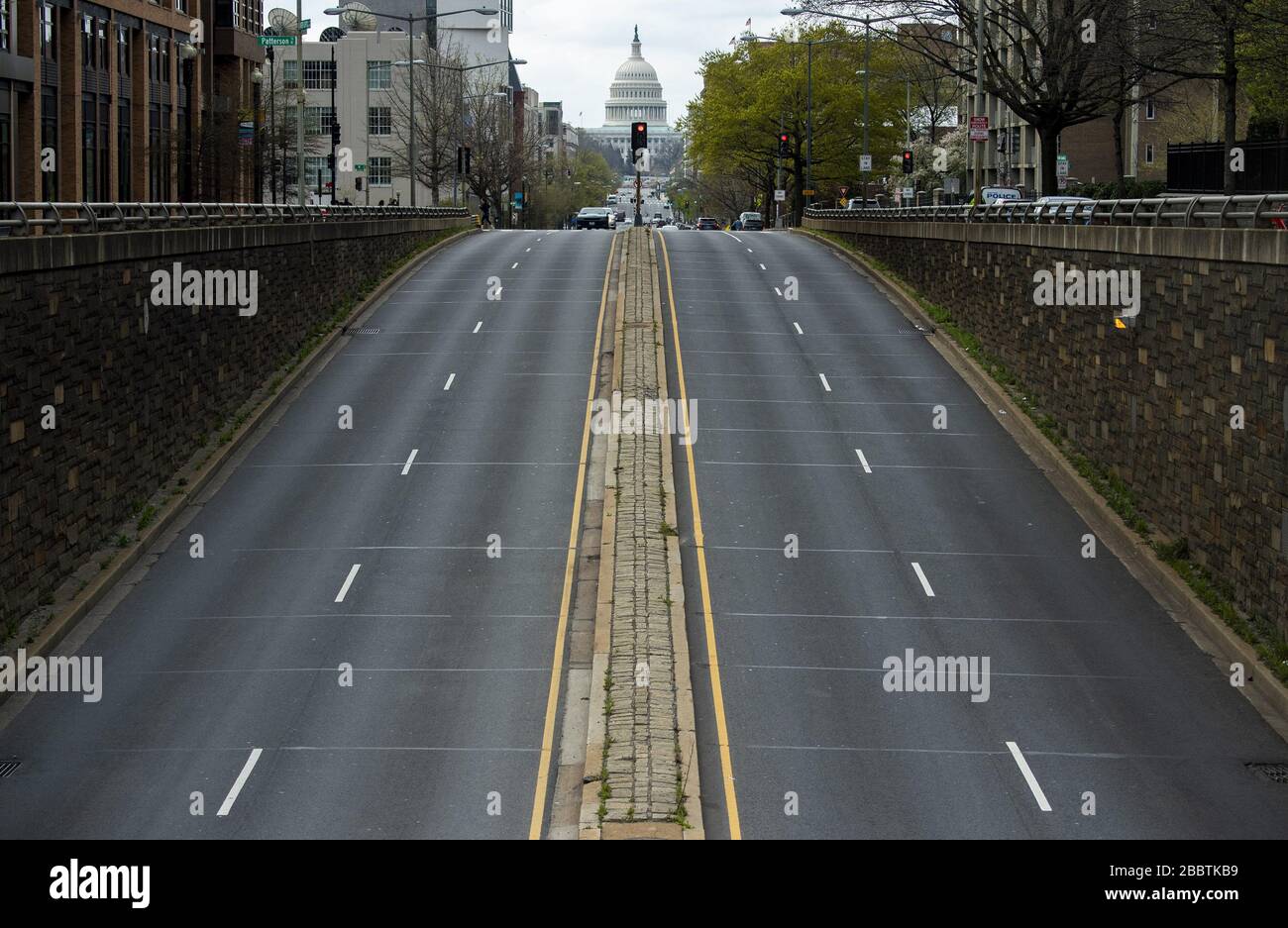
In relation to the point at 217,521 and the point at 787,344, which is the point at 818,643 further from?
the point at 787,344

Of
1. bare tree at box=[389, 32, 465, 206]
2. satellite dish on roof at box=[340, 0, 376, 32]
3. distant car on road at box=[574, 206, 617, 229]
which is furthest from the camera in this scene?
satellite dish on roof at box=[340, 0, 376, 32]

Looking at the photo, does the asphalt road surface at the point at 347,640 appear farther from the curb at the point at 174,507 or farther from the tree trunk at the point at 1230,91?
the tree trunk at the point at 1230,91

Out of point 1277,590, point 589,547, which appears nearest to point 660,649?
point 589,547

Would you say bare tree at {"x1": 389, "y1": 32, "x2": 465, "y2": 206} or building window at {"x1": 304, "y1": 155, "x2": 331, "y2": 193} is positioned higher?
bare tree at {"x1": 389, "y1": 32, "x2": 465, "y2": 206}

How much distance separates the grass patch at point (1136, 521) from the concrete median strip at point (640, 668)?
790cm

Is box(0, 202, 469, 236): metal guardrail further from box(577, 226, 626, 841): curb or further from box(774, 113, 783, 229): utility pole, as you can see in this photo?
box(774, 113, 783, 229): utility pole

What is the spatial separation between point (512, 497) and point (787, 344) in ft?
50.1

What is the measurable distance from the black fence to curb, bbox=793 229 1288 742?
348 inches

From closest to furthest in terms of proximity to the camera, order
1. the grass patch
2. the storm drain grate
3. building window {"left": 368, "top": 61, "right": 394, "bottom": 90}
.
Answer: the storm drain grate
the grass patch
building window {"left": 368, "top": 61, "right": 394, "bottom": 90}

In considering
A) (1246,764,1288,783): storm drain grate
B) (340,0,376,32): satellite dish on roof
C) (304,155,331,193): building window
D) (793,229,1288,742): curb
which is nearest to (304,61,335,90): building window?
(340,0,376,32): satellite dish on roof

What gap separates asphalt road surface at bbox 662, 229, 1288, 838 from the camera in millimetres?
17312

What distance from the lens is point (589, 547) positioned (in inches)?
1049

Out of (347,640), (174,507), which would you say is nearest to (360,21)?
(174,507)

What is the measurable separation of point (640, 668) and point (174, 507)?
11.8m
